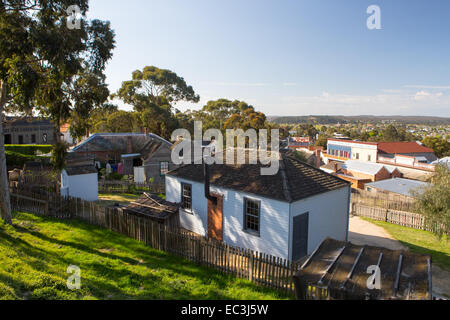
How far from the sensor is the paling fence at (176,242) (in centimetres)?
1032

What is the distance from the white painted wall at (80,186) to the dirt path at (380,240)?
696 inches

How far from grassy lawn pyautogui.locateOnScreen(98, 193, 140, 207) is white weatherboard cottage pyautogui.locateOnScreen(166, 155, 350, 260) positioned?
727cm

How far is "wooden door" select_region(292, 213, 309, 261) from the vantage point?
12.9 meters

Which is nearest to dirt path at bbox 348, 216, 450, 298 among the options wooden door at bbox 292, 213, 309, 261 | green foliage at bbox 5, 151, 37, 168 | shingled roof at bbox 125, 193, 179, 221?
wooden door at bbox 292, 213, 309, 261

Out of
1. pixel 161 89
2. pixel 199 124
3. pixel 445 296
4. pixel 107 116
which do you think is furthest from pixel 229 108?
pixel 445 296

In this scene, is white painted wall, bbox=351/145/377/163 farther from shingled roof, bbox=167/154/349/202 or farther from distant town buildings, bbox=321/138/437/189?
shingled roof, bbox=167/154/349/202

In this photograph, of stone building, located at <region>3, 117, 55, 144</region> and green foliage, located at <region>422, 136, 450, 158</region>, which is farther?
green foliage, located at <region>422, 136, 450, 158</region>

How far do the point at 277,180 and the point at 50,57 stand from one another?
1186cm

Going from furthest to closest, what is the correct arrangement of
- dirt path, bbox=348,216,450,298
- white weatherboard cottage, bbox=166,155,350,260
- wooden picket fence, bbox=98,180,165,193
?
wooden picket fence, bbox=98,180,165,193, white weatherboard cottage, bbox=166,155,350,260, dirt path, bbox=348,216,450,298

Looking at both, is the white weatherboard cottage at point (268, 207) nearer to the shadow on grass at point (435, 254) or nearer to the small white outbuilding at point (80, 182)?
the shadow on grass at point (435, 254)

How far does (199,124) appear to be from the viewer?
202 feet

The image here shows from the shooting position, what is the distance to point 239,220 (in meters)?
14.4

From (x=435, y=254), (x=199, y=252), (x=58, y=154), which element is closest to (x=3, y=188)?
(x=58, y=154)

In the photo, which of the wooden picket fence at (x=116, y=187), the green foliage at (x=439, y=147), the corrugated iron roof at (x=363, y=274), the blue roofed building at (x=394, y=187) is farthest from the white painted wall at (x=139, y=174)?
the green foliage at (x=439, y=147)
